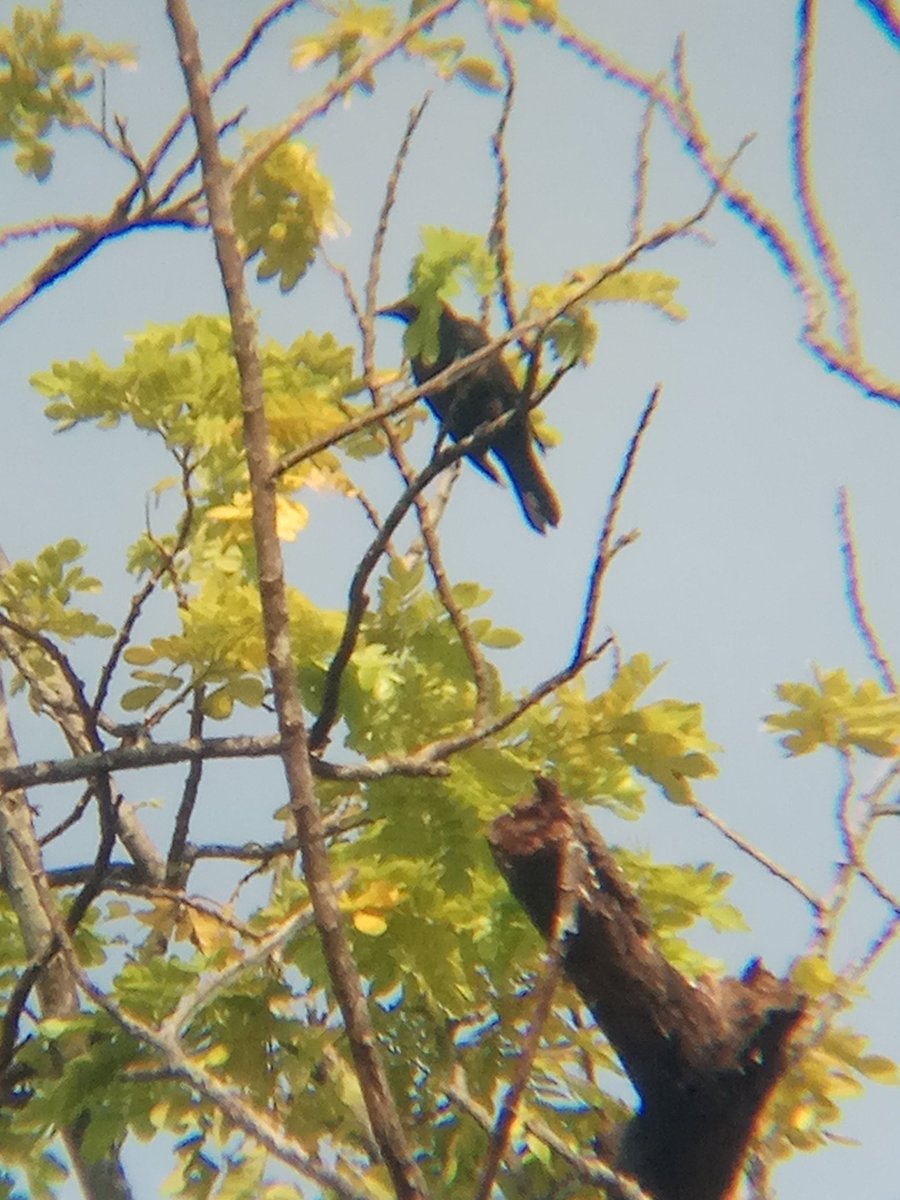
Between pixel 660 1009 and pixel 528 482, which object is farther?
pixel 528 482

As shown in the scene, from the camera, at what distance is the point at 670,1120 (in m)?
1.81

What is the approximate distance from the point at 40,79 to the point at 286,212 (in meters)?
0.62

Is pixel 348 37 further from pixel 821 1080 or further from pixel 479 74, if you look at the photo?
pixel 821 1080

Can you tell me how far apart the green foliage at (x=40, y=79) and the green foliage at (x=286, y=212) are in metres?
0.41

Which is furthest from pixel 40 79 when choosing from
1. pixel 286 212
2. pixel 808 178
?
pixel 808 178

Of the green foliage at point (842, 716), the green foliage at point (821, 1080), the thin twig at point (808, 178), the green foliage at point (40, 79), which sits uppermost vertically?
the green foliage at point (40, 79)

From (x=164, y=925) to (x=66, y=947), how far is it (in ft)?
3.18

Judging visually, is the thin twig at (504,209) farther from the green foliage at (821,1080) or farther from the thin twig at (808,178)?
the green foliage at (821,1080)

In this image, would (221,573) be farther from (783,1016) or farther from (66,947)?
(783,1016)

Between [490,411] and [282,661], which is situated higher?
[490,411]

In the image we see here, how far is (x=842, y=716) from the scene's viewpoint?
2.39 m

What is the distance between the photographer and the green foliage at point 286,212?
8.61 feet

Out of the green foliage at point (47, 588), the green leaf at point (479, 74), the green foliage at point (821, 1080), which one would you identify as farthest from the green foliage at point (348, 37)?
the green foliage at point (821, 1080)

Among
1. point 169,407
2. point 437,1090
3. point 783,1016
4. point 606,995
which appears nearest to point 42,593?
point 169,407
